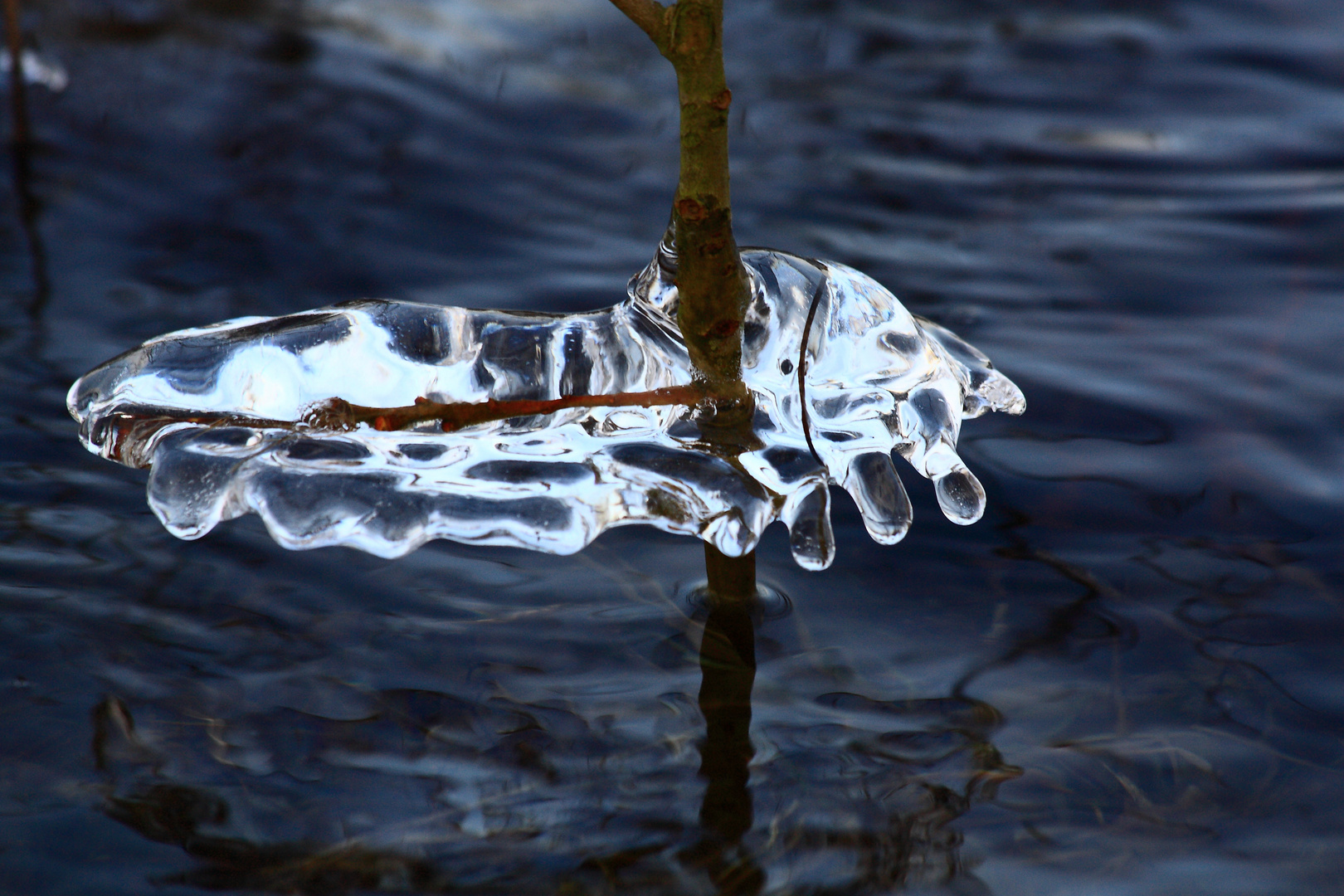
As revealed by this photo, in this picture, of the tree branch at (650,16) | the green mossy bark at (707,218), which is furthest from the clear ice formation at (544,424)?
the tree branch at (650,16)

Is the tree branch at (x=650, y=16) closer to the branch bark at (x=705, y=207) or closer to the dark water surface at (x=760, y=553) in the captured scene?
the branch bark at (x=705, y=207)

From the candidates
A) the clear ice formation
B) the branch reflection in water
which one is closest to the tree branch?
the clear ice formation

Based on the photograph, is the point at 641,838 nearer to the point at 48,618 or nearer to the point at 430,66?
the point at 48,618

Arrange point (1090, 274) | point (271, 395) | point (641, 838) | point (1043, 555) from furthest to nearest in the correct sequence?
point (1090, 274) < point (1043, 555) < point (271, 395) < point (641, 838)

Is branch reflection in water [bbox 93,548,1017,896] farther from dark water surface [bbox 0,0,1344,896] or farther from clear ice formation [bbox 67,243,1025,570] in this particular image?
clear ice formation [bbox 67,243,1025,570]

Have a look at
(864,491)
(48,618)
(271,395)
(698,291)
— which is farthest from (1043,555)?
(48,618)

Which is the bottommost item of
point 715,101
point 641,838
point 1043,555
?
point 641,838

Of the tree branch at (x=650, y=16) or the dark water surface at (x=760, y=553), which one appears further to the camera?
the dark water surface at (x=760, y=553)
